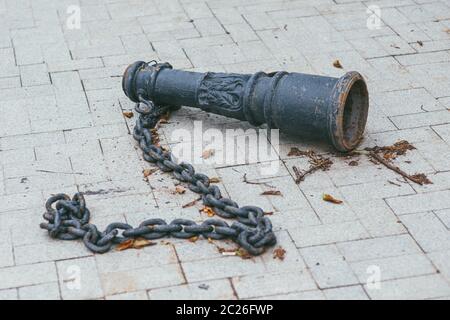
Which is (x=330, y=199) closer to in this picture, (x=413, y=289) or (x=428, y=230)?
(x=428, y=230)

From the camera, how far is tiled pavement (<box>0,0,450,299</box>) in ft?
15.7

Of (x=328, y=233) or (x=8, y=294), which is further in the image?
(x=328, y=233)

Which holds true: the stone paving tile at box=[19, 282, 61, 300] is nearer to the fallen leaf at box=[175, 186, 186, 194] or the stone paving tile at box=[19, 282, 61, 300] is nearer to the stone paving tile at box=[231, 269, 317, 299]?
the stone paving tile at box=[231, 269, 317, 299]

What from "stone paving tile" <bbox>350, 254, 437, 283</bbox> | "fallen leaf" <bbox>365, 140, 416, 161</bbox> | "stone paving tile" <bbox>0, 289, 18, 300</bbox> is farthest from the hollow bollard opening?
"stone paving tile" <bbox>0, 289, 18, 300</bbox>

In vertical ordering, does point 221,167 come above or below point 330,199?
below

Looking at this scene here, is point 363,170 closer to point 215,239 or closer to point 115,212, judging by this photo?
point 215,239

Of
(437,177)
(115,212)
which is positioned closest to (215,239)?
(115,212)

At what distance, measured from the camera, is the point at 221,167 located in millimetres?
5887

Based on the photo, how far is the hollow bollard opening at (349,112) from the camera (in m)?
5.66

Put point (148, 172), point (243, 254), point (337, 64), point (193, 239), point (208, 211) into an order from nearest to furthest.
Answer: point (243, 254)
point (193, 239)
point (208, 211)
point (148, 172)
point (337, 64)

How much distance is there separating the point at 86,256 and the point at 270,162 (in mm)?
1616

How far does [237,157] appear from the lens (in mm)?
6016

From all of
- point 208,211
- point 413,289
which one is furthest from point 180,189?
point 413,289

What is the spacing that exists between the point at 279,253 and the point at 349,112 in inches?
63.5
